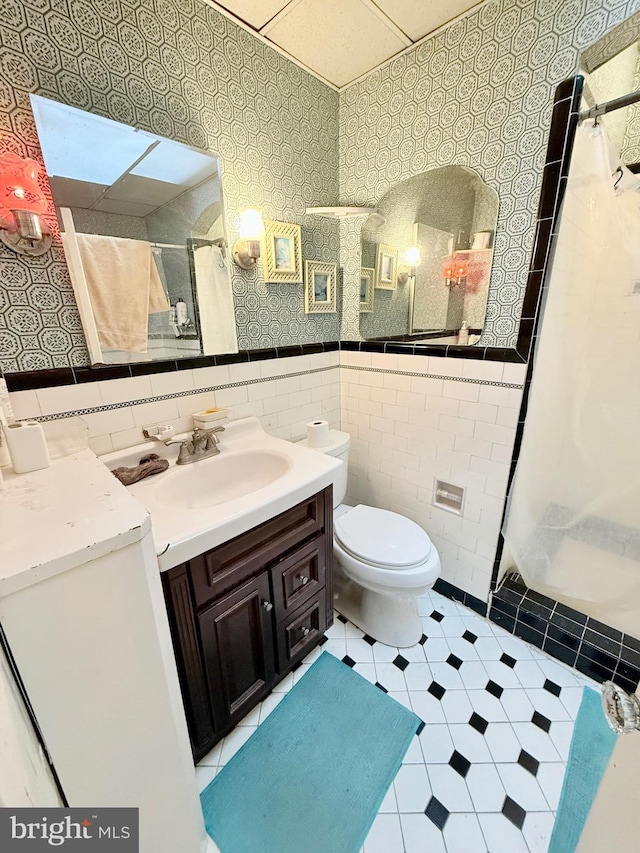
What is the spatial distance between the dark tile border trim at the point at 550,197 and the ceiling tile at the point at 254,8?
951 mm

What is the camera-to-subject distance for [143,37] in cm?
105

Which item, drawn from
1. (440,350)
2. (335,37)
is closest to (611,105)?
(440,350)

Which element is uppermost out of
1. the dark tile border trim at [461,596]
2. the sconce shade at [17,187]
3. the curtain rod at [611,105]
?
the curtain rod at [611,105]

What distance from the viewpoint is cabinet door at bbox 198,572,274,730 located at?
1.02 m

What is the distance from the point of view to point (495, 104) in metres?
1.22

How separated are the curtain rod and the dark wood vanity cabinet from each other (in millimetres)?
1413

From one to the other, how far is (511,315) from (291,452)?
3.21 ft

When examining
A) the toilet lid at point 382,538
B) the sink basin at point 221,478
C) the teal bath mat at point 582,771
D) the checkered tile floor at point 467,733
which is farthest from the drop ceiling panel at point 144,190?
the teal bath mat at point 582,771

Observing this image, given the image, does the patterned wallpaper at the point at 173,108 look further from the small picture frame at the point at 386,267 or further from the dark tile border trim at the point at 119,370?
the small picture frame at the point at 386,267

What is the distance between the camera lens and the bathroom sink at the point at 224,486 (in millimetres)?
886

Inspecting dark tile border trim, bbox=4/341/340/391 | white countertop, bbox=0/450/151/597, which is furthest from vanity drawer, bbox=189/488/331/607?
dark tile border trim, bbox=4/341/340/391

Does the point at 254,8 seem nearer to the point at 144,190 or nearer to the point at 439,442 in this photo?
the point at 144,190

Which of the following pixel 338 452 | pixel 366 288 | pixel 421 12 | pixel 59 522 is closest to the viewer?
pixel 59 522

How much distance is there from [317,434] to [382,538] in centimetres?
53
